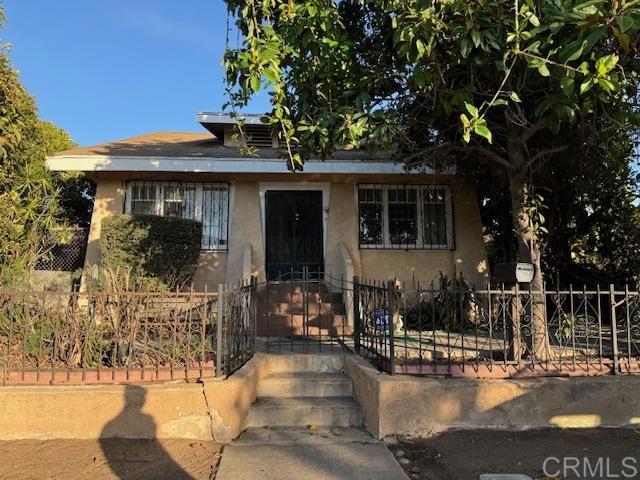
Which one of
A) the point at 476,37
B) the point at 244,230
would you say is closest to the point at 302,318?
the point at 244,230

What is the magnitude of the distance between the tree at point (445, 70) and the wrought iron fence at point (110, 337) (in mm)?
2269

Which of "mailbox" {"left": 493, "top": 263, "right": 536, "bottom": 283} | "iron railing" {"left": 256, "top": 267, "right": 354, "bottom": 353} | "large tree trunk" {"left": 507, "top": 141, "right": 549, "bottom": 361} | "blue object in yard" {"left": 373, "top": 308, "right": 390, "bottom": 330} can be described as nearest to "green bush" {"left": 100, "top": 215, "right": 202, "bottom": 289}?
"iron railing" {"left": 256, "top": 267, "right": 354, "bottom": 353}

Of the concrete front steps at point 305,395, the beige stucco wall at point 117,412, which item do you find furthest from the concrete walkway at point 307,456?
the beige stucco wall at point 117,412

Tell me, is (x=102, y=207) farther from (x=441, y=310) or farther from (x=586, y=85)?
(x=586, y=85)

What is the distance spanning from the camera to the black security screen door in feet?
34.4

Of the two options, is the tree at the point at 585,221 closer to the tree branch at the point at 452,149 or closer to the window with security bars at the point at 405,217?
the window with security bars at the point at 405,217

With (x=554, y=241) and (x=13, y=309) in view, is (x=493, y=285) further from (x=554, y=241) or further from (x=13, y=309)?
(x=13, y=309)

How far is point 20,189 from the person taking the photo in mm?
6855

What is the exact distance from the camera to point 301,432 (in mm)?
4941

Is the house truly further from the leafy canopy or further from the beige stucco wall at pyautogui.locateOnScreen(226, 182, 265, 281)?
the leafy canopy

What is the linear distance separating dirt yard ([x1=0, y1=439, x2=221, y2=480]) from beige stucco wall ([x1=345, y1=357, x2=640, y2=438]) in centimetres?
168

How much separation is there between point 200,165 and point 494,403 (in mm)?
7050

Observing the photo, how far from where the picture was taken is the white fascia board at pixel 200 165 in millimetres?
9500

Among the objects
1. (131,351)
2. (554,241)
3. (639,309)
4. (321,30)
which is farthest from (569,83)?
(554,241)
